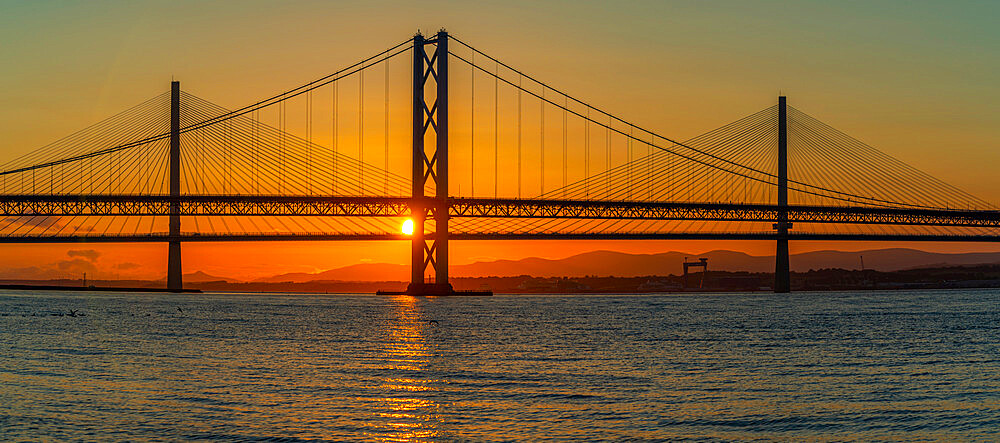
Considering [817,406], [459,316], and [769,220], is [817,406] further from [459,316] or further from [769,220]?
[769,220]

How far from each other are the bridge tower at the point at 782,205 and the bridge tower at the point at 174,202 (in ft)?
169

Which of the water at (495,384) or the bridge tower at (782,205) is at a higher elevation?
the bridge tower at (782,205)

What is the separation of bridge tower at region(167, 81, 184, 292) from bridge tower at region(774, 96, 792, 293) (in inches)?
2032

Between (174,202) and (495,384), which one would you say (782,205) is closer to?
(174,202)

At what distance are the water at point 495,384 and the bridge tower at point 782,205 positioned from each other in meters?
49.7

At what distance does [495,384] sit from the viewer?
2470cm

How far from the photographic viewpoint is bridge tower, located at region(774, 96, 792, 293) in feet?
310

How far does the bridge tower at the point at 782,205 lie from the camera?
3725 inches

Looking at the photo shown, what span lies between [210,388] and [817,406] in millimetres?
13086

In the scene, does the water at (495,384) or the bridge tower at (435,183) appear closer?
the water at (495,384)

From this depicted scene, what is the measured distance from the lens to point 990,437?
18.2m

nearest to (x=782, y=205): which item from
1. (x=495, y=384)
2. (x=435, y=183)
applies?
(x=435, y=183)

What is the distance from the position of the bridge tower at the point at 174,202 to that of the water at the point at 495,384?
51347 mm

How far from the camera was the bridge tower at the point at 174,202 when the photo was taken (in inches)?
3708
